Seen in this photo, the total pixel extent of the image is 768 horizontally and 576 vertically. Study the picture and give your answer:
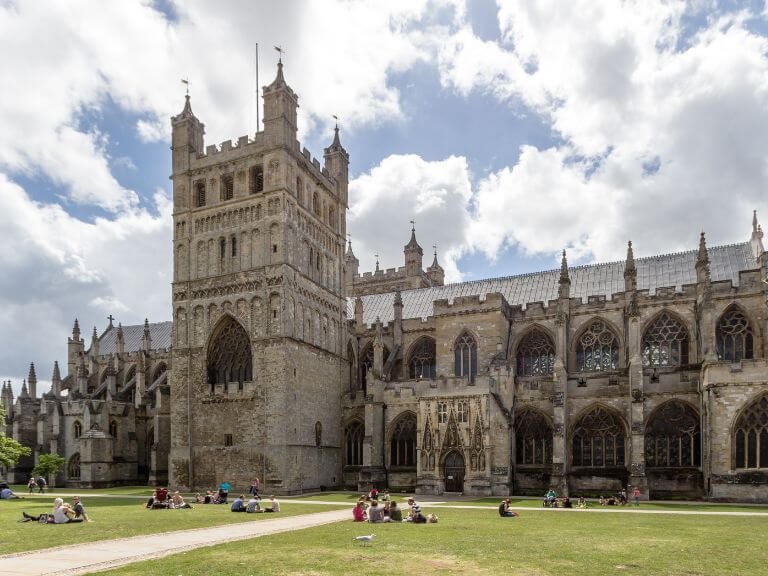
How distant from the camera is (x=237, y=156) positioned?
44844mm

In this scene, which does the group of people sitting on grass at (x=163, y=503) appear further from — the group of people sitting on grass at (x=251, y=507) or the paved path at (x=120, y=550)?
the paved path at (x=120, y=550)

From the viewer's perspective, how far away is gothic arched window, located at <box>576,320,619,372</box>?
42312 mm

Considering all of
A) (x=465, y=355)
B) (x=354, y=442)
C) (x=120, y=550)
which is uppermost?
(x=465, y=355)

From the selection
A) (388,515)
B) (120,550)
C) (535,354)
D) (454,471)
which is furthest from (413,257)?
(120,550)

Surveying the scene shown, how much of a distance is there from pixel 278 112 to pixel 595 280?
24.7 metres

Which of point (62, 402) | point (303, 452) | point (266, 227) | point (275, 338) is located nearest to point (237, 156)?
point (266, 227)

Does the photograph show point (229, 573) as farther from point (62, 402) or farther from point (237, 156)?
point (62, 402)

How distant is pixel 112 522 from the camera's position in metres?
22.5

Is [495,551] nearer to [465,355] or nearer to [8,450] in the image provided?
[465,355]

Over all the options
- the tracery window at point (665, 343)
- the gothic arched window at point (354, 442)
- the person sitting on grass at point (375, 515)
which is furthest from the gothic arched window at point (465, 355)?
the person sitting on grass at point (375, 515)

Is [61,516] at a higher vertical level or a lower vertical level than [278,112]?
lower

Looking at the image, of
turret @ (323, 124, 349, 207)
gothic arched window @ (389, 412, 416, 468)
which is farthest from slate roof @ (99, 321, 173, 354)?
gothic arched window @ (389, 412, 416, 468)

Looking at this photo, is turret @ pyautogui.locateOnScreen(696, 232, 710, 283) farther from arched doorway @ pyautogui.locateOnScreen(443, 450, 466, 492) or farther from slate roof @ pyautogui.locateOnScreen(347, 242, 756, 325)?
arched doorway @ pyautogui.locateOnScreen(443, 450, 466, 492)

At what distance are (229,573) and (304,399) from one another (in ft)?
99.3
